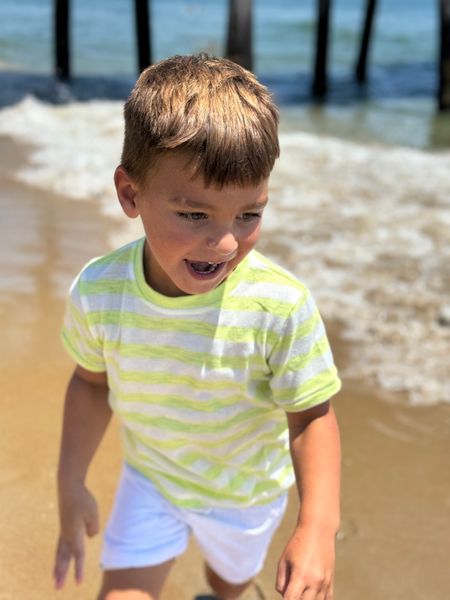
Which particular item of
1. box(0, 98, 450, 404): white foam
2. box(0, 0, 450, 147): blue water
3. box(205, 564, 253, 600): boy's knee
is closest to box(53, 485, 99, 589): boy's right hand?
box(205, 564, 253, 600): boy's knee

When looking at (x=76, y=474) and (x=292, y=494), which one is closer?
(x=76, y=474)

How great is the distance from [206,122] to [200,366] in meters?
0.59

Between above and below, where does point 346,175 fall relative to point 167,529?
below

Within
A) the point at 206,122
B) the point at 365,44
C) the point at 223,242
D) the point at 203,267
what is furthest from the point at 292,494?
the point at 365,44

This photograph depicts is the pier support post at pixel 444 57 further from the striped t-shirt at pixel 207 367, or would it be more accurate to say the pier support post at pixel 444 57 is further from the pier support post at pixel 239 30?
the striped t-shirt at pixel 207 367

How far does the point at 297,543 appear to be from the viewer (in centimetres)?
180

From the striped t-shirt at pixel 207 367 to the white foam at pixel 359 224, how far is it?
184cm

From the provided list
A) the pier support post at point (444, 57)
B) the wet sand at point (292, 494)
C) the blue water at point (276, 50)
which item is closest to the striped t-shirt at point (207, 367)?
the wet sand at point (292, 494)

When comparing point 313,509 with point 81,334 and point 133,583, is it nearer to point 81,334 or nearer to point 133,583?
point 133,583

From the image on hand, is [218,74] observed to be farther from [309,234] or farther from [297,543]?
[309,234]

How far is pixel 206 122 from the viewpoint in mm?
1682

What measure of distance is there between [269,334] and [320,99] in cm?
1320

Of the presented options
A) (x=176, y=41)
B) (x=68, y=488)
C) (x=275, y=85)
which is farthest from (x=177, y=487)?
(x=176, y=41)

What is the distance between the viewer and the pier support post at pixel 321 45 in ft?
48.7
